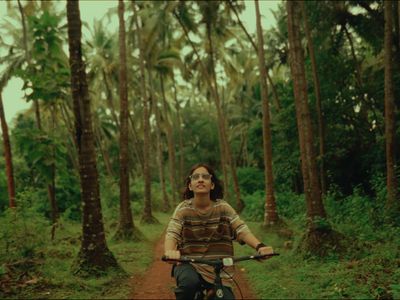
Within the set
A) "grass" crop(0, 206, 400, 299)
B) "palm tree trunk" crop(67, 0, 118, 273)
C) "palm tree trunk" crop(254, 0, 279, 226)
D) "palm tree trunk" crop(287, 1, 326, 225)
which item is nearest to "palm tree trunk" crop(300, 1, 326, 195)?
"palm tree trunk" crop(254, 0, 279, 226)

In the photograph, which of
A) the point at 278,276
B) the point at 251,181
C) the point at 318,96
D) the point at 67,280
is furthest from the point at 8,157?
the point at 251,181

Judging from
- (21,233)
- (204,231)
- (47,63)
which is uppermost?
(47,63)

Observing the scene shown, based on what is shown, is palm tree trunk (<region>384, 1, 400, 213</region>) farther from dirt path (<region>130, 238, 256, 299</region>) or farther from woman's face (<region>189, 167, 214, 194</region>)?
woman's face (<region>189, 167, 214, 194</region>)

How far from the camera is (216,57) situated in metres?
32.1

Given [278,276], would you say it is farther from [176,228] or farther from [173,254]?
[173,254]

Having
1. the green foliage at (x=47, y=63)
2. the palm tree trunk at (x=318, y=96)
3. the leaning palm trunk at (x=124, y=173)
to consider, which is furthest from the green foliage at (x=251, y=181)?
the green foliage at (x=47, y=63)

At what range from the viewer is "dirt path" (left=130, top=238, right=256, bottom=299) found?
358 inches

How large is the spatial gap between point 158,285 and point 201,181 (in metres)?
6.62

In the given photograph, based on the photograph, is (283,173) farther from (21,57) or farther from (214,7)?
(21,57)

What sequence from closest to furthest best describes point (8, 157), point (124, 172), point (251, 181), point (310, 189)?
A: 1. point (310, 189)
2. point (124, 172)
3. point (8, 157)
4. point (251, 181)

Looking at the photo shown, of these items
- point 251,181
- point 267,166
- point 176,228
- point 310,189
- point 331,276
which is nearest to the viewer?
point 176,228

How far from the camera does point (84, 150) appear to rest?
10.3 m

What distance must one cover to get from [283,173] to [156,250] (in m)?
10.8

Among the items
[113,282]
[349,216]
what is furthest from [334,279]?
[349,216]
